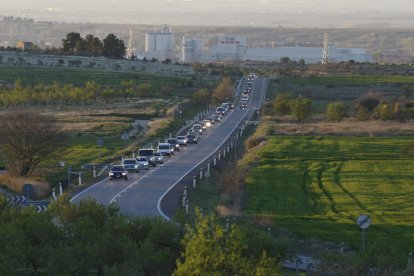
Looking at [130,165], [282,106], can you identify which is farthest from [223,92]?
[130,165]

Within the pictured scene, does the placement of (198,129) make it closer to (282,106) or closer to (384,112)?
(282,106)

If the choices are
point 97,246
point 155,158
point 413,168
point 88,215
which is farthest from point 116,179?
point 97,246

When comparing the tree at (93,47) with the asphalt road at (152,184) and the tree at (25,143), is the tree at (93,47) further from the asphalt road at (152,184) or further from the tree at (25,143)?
the tree at (25,143)

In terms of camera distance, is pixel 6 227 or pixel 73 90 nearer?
pixel 6 227

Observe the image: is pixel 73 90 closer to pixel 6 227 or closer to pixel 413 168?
pixel 413 168

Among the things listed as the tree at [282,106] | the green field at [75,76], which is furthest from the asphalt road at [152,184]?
the green field at [75,76]

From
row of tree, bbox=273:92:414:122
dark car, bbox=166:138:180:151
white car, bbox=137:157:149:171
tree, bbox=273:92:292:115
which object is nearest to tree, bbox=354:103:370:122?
row of tree, bbox=273:92:414:122
